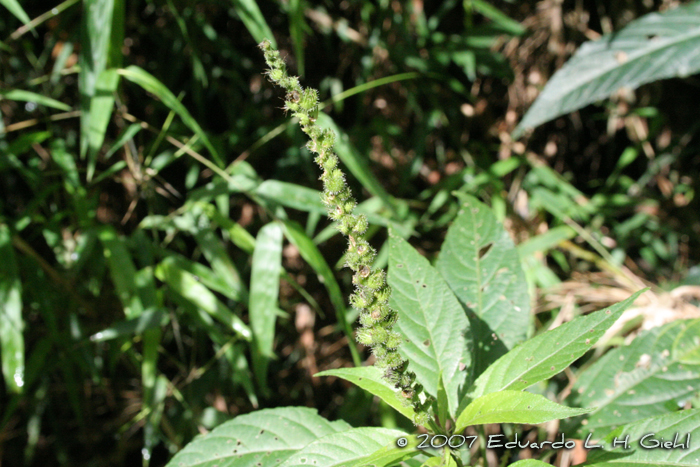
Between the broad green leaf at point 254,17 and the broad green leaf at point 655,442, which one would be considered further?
the broad green leaf at point 254,17

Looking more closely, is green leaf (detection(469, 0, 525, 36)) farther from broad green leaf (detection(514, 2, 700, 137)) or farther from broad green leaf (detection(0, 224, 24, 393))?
broad green leaf (detection(0, 224, 24, 393))

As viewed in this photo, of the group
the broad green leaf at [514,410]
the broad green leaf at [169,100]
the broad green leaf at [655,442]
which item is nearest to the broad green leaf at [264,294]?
the broad green leaf at [169,100]

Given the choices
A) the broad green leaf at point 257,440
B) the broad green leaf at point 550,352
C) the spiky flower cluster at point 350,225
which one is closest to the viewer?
the spiky flower cluster at point 350,225

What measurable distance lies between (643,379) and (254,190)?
3.08ft

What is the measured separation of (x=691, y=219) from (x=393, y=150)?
1.23 meters

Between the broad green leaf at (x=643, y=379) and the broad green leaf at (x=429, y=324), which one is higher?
the broad green leaf at (x=429, y=324)

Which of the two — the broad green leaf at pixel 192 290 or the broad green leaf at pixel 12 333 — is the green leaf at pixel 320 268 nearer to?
the broad green leaf at pixel 192 290

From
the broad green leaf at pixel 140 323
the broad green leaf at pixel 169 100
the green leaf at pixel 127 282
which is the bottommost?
the broad green leaf at pixel 140 323

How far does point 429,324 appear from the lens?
878 millimetres

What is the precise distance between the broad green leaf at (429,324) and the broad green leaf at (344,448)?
13 centimetres

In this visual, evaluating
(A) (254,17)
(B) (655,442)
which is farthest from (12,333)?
(B) (655,442)

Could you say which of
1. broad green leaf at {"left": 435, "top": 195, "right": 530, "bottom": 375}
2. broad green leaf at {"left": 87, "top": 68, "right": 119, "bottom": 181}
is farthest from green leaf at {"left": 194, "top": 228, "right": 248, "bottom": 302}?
broad green leaf at {"left": 435, "top": 195, "right": 530, "bottom": 375}

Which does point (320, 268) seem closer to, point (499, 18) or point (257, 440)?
point (257, 440)

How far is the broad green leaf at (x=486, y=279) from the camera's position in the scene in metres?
0.97
